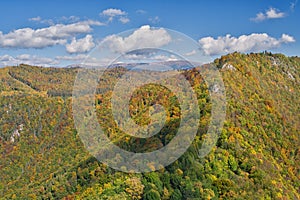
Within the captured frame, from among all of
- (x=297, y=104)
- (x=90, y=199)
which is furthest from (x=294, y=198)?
(x=297, y=104)

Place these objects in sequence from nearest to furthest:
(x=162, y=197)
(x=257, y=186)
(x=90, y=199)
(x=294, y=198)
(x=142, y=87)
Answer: (x=162, y=197) < (x=90, y=199) < (x=257, y=186) < (x=294, y=198) < (x=142, y=87)

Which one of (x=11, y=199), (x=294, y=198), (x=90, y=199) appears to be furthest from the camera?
(x=11, y=199)

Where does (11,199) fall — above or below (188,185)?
below

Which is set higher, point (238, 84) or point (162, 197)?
point (238, 84)

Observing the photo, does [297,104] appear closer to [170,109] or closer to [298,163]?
[298,163]

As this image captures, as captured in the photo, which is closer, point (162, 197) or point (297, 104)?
point (162, 197)

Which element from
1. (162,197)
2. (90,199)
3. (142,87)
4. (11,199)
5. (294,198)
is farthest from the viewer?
(11,199)

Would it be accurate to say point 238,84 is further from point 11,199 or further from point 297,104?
point 11,199

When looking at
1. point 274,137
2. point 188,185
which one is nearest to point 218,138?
point 188,185

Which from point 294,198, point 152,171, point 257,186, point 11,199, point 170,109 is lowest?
point 11,199
